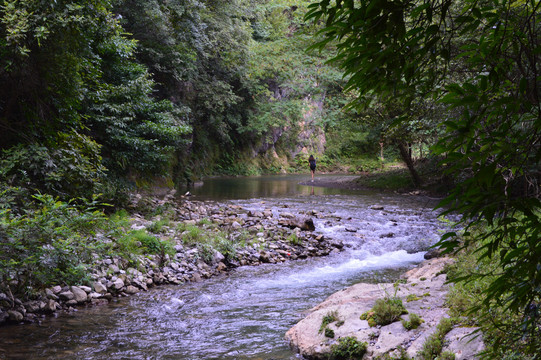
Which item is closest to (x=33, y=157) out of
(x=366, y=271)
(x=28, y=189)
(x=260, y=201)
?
(x=28, y=189)

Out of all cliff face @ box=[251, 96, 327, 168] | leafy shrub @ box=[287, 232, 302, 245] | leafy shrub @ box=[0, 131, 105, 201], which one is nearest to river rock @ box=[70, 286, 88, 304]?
leafy shrub @ box=[0, 131, 105, 201]

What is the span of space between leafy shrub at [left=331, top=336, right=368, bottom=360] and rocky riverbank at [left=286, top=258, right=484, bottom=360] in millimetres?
53

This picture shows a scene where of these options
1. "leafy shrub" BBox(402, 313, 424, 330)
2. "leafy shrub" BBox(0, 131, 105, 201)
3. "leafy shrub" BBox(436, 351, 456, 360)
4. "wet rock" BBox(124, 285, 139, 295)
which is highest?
"leafy shrub" BBox(0, 131, 105, 201)

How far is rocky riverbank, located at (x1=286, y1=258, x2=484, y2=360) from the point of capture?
11.4 feet

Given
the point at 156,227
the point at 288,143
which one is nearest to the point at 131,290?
the point at 156,227

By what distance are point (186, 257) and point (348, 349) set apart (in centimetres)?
517

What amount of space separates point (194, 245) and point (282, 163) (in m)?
32.8

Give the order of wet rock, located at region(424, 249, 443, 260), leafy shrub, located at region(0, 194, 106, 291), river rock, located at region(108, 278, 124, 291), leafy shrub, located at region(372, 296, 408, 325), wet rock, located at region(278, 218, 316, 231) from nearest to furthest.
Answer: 1. leafy shrub, located at region(372, 296, 408, 325)
2. leafy shrub, located at region(0, 194, 106, 291)
3. river rock, located at region(108, 278, 124, 291)
4. wet rock, located at region(424, 249, 443, 260)
5. wet rock, located at region(278, 218, 316, 231)

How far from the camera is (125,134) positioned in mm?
11367

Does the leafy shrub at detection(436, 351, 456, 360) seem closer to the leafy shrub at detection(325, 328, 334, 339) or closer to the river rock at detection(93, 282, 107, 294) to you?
the leafy shrub at detection(325, 328, 334, 339)

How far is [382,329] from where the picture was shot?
412 centimetres

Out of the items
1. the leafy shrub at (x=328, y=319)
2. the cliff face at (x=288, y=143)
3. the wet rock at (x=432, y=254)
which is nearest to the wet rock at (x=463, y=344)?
the leafy shrub at (x=328, y=319)

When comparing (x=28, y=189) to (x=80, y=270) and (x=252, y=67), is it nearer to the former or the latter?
(x=80, y=270)

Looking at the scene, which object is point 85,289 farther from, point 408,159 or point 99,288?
point 408,159
